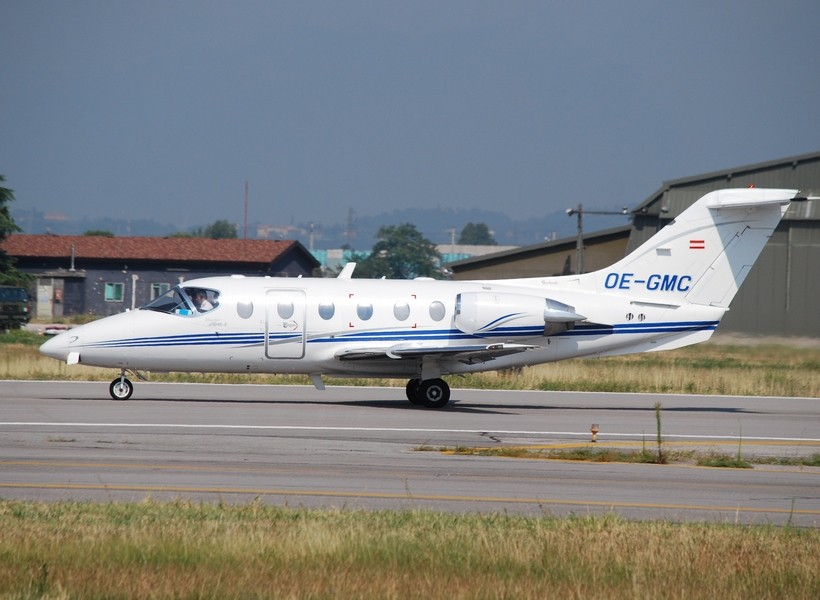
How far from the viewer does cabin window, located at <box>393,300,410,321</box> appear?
2369 centimetres

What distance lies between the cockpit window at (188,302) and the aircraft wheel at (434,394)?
504 centimetres

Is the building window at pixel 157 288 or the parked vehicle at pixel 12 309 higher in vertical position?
the building window at pixel 157 288

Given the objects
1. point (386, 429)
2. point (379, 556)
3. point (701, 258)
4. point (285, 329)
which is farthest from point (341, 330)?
point (379, 556)

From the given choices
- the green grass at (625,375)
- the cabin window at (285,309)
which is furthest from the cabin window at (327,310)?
the green grass at (625,375)

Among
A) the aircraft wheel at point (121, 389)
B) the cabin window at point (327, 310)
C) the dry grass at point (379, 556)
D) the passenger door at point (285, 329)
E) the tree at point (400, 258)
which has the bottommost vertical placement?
the dry grass at point (379, 556)

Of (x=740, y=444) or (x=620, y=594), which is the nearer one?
(x=620, y=594)

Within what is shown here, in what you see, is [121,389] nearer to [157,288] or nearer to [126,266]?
[157,288]

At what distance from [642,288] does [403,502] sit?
1319 cm

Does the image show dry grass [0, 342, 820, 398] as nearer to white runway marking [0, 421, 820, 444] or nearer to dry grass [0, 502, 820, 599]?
white runway marking [0, 421, 820, 444]

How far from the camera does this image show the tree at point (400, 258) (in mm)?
128625

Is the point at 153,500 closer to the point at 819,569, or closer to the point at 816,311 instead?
the point at 819,569

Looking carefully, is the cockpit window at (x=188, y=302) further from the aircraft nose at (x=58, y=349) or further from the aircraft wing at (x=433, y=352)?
the aircraft wing at (x=433, y=352)

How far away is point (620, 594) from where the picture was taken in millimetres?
8758

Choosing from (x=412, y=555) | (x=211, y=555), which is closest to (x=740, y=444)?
(x=412, y=555)
